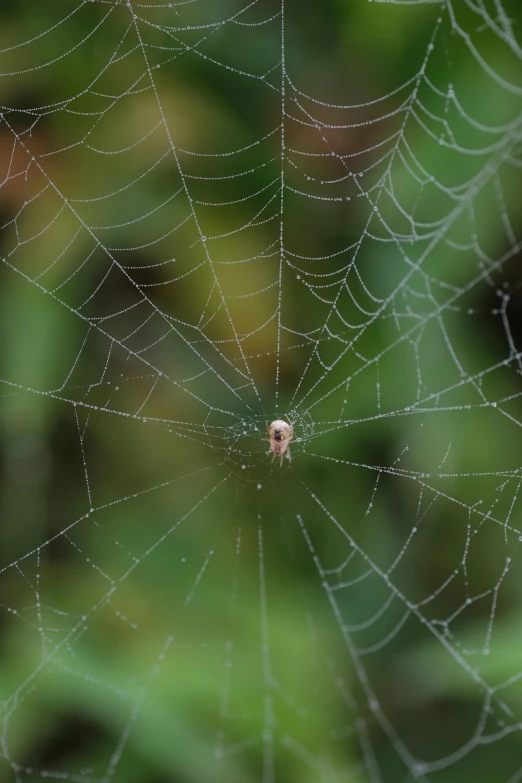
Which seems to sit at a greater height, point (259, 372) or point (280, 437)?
point (259, 372)

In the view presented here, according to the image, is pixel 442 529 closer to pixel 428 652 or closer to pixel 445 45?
pixel 428 652

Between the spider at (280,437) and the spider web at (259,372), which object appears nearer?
the spider web at (259,372)

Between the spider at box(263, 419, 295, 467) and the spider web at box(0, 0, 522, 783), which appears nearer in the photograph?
the spider web at box(0, 0, 522, 783)
